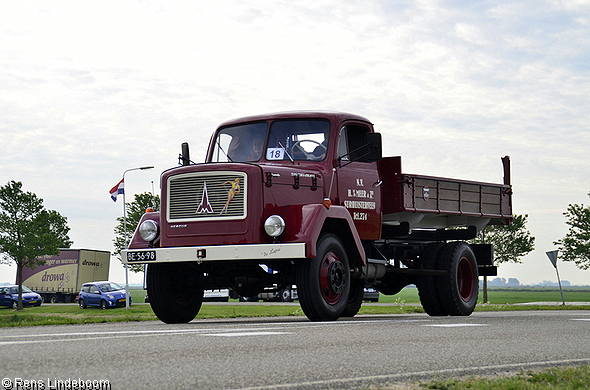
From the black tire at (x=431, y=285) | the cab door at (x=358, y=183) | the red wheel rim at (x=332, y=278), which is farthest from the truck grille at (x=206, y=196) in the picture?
the black tire at (x=431, y=285)

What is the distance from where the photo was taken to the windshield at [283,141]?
11.6m

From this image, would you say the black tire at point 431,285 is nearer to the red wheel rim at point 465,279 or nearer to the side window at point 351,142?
the red wheel rim at point 465,279

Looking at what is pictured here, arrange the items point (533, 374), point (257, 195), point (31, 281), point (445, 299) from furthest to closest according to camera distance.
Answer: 1. point (31, 281)
2. point (445, 299)
3. point (257, 195)
4. point (533, 374)

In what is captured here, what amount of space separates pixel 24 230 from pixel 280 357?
44.7 m

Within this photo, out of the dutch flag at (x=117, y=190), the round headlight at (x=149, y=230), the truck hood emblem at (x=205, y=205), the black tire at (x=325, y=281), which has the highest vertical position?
the dutch flag at (x=117, y=190)

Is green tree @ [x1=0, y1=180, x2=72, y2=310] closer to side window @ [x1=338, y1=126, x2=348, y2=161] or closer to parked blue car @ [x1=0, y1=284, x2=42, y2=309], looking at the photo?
parked blue car @ [x1=0, y1=284, x2=42, y2=309]

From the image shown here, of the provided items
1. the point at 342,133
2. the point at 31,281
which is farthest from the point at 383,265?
the point at 31,281

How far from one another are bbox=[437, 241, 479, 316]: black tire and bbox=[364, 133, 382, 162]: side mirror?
123 inches

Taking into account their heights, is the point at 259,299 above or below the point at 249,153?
below

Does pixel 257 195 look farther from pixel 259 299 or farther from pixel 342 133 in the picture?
pixel 259 299

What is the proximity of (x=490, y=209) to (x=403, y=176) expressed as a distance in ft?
10.3

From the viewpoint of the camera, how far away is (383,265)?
42.3 feet

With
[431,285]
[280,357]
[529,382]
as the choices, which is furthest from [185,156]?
[529,382]

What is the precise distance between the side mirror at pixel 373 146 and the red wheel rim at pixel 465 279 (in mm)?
3682
